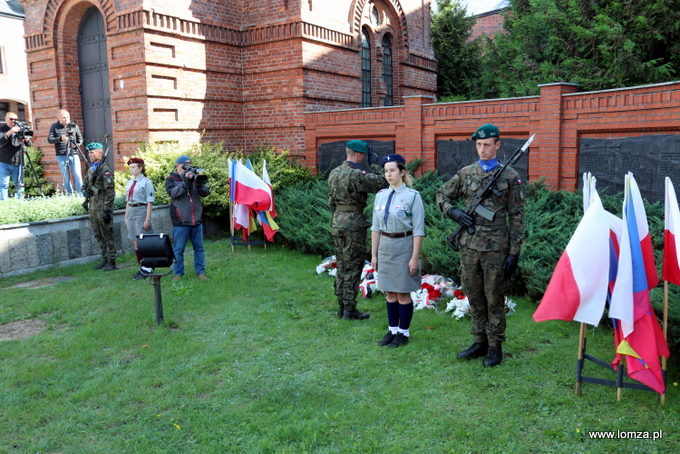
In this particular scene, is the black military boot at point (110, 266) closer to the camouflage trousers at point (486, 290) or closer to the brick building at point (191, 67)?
the brick building at point (191, 67)

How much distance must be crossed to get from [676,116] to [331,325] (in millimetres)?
5575

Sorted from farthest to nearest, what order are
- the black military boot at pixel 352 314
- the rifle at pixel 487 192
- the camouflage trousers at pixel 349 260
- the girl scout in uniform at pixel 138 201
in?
the girl scout in uniform at pixel 138 201 < the black military boot at pixel 352 314 < the camouflage trousers at pixel 349 260 < the rifle at pixel 487 192

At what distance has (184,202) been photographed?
8180 mm

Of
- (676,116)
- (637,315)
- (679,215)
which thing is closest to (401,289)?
(637,315)

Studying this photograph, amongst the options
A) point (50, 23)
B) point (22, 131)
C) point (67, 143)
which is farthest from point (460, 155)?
point (50, 23)

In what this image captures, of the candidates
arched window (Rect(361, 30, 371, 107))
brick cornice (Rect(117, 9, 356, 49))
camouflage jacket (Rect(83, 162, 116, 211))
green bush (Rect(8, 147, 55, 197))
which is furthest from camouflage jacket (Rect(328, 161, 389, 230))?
green bush (Rect(8, 147, 55, 197))

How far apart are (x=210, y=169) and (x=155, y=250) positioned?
235 inches

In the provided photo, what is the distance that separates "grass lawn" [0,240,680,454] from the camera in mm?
3908

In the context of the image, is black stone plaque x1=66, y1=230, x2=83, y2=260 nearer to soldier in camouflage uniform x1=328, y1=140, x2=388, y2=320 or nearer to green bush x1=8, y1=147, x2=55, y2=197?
green bush x1=8, y1=147, x2=55, y2=197

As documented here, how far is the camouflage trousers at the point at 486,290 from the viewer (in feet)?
16.2

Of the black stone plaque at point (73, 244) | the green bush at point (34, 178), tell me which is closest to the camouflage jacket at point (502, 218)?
the black stone plaque at point (73, 244)

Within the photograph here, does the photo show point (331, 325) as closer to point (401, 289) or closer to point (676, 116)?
point (401, 289)

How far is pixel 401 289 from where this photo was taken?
18.0ft

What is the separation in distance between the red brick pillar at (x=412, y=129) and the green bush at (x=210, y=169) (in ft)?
8.45
